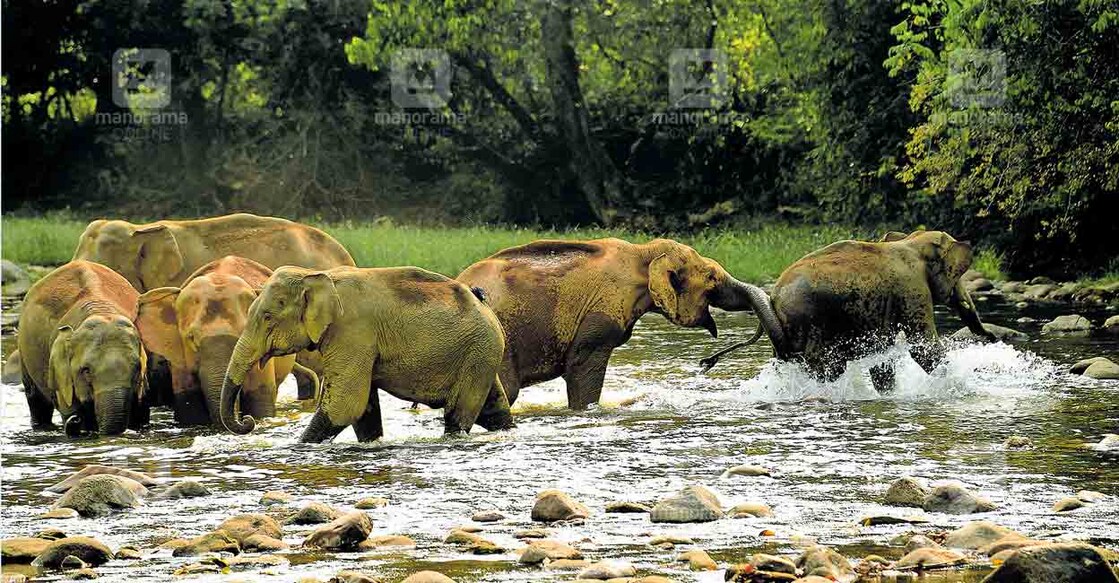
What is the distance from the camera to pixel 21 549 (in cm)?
780

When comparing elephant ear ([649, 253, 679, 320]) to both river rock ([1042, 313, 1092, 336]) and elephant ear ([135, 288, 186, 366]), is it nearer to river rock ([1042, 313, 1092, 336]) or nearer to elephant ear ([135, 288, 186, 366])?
elephant ear ([135, 288, 186, 366])

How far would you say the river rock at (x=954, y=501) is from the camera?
8859mm

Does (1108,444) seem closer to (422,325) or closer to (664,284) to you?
(664,284)

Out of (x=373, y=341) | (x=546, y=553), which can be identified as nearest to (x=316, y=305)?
(x=373, y=341)

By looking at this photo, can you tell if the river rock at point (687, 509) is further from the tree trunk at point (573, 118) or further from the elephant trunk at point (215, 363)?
the tree trunk at point (573, 118)

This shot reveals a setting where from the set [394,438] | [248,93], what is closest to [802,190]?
[248,93]

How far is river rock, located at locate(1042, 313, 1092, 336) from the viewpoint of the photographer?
1848 centimetres

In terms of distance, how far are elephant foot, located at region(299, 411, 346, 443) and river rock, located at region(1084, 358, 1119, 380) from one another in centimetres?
690

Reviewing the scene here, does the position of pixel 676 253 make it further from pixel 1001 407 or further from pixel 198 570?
pixel 198 570

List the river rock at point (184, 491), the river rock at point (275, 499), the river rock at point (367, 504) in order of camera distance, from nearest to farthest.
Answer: the river rock at point (367, 504)
the river rock at point (275, 499)
the river rock at point (184, 491)

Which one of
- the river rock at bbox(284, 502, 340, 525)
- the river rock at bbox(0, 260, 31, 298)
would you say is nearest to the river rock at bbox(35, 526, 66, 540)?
the river rock at bbox(284, 502, 340, 525)

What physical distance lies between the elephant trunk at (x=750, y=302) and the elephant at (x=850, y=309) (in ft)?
0.04

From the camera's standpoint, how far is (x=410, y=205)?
37.8 metres

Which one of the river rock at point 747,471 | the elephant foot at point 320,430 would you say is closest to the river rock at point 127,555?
the elephant foot at point 320,430
